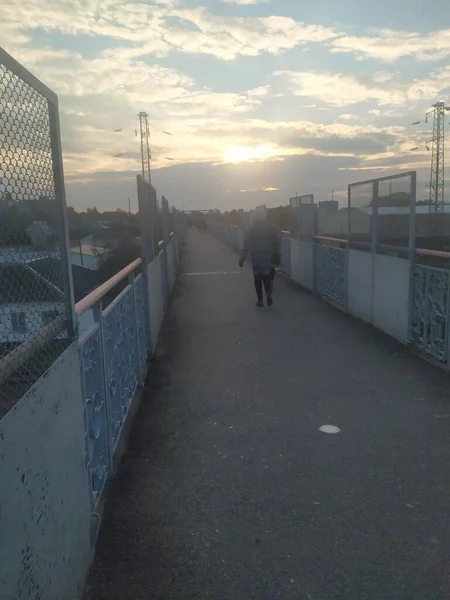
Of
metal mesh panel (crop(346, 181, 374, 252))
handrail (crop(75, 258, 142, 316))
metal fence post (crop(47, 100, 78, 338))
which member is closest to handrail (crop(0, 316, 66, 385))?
metal fence post (crop(47, 100, 78, 338))

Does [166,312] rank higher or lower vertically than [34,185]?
lower

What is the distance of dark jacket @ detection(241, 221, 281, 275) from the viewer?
11000mm

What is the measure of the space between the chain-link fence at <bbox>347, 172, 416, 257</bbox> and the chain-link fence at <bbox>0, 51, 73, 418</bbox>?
18.6 ft

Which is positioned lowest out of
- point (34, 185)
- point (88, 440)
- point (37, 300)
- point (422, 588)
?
point (422, 588)

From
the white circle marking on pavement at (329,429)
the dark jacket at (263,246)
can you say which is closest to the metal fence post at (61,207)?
the white circle marking on pavement at (329,429)

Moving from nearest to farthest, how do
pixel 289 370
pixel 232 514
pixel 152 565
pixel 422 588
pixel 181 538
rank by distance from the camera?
pixel 422 588, pixel 152 565, pixel 181 538, pixel 232 514, pixel 289 370

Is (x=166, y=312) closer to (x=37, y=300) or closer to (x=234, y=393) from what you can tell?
(x=234, y=393)

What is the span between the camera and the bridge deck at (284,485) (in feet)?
9.41

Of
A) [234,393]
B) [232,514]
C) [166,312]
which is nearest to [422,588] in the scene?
[232,514]

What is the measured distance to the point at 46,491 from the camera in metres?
2.21

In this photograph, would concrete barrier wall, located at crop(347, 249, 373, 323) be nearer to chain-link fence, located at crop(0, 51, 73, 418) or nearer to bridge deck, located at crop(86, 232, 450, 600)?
bridge deck, located at crop(86, 232, 450, 600)

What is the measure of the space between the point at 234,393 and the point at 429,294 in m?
2.92

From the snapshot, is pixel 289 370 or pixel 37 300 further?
pixel 289 370

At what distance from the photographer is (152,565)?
9.80ft
